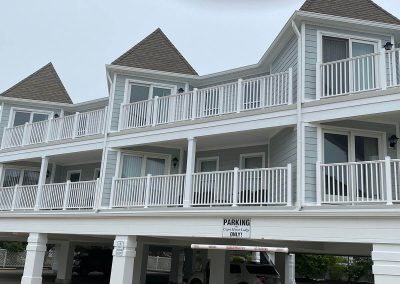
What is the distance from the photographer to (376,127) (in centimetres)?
1321

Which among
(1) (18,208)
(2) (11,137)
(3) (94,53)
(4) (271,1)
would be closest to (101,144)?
(1) (18,208)

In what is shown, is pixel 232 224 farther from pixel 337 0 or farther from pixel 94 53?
pixel 94 53

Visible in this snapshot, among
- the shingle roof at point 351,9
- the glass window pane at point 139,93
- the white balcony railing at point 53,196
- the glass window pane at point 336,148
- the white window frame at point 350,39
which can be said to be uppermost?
the shingle roof at point 351,9

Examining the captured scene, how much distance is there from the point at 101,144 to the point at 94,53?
170 feet

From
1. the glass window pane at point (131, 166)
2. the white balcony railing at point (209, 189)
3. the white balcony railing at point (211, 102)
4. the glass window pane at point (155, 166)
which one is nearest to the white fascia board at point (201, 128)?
the white balcony railing at point (211, 102)

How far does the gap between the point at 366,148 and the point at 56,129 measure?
488 inches

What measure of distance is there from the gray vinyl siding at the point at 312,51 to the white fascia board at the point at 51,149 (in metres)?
8.21

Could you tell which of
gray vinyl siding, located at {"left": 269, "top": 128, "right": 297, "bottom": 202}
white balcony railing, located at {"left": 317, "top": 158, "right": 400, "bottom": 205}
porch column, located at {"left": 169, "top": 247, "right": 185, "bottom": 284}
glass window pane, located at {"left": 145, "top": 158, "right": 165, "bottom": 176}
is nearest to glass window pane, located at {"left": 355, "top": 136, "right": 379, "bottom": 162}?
Answer: white balcony railing, located at {"left": 317, "top": 158, "right": 400, "bottom": 205}

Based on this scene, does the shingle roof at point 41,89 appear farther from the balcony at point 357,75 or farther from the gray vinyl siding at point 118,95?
the balcony at point 357,75

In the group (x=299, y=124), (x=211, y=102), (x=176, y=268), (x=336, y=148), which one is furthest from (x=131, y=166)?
(x=176, y=268)

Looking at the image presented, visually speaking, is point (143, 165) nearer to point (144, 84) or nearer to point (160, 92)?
point (160, 92)

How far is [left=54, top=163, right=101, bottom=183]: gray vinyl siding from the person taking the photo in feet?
69.4

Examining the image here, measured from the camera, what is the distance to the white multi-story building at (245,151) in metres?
11.7

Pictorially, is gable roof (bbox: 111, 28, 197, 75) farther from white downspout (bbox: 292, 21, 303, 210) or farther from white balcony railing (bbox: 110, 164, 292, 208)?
white downspout (bbox: 292, 21, 303, 210)
